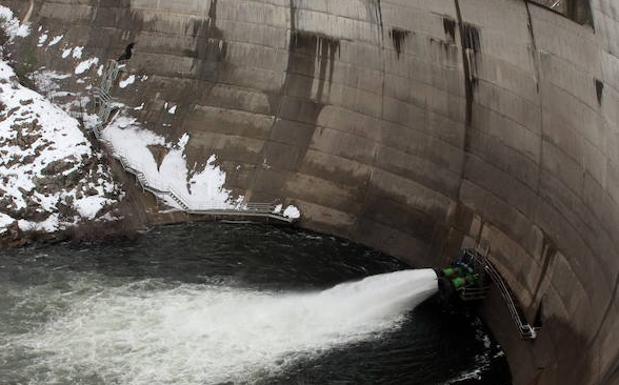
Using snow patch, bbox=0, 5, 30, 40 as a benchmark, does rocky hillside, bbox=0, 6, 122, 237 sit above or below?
below

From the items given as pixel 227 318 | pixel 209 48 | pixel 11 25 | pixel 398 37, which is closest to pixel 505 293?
pixel 227 318

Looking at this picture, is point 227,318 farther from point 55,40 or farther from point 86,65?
point 55,40

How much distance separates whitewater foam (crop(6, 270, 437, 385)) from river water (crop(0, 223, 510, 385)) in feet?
0.11

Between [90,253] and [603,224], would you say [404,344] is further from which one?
[90,253]

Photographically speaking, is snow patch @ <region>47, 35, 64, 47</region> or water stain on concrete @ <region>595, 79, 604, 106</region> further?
snow patch @ <region>47, 35, 64, 47</region>

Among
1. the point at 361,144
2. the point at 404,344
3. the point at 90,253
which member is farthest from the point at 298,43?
the point at 404,344

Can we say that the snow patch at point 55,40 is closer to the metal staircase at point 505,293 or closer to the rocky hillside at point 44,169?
the rocky hillside at point 44,169

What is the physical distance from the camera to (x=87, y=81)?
23.7 metres

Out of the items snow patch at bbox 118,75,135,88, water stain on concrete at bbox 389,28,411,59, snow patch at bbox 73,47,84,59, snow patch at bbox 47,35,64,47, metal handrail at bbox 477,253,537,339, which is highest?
water stain on concrete at bbox 389,28,411,59

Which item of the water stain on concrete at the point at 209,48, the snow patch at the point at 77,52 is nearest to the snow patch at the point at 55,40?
the snow patch at the point at 77,52

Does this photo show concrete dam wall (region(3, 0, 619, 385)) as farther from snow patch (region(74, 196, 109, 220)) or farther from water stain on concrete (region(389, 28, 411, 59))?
snow patch (region(74, 196, 109, 220))

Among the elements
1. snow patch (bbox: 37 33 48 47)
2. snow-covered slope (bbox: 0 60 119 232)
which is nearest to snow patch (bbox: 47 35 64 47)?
snow patch (bbox: 37 33 48 47)

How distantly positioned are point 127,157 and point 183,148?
168 cm

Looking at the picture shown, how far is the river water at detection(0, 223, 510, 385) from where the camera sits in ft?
50.5
